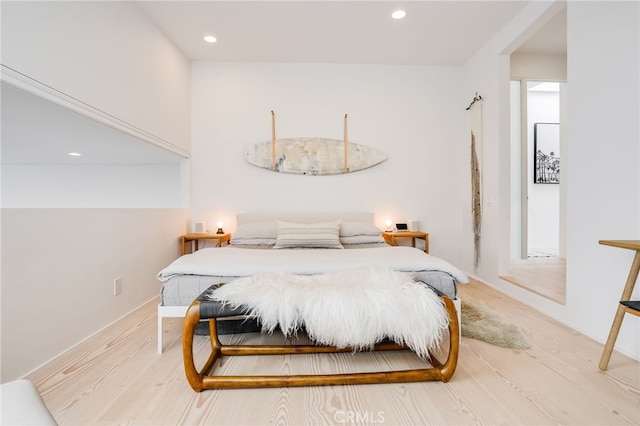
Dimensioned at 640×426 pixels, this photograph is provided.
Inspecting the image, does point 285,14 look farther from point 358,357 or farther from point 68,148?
point 358,357

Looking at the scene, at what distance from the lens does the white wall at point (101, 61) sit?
60.1 inches

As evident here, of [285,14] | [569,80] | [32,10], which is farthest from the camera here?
[285,14]

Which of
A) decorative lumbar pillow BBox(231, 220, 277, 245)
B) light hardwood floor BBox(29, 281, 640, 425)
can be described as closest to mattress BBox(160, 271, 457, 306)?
light hardwood floor BBox(29, 281, 640, 425)

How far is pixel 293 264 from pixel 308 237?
0.90 metres

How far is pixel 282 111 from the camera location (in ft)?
12.0

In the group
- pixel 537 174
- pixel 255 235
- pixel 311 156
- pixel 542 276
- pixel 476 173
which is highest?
pixel 311 156

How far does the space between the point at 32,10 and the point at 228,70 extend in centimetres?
219

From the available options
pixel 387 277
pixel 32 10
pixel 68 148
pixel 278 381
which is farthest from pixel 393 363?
pixel 68 148

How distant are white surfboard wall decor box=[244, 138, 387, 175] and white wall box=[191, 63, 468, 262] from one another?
0.09 m

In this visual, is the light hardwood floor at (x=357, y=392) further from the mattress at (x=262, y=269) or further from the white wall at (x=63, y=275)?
the mattress at (x=262, y=269)

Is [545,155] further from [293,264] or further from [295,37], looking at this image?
[293,264]

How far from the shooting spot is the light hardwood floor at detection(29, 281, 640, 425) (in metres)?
1.23

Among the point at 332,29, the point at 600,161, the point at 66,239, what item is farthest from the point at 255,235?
the point at 600,161

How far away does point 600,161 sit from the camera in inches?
75.1
